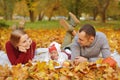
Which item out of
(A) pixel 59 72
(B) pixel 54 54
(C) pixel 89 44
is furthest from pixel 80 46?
(A) pixel 59 72

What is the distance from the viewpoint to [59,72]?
157 inches

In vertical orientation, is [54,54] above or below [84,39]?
below

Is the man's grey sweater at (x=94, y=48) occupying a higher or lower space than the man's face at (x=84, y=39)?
lower

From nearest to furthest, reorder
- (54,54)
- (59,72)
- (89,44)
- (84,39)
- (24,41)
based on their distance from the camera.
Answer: (59,72) < (84,39) < (89,44) < (24,41) < (54,54)

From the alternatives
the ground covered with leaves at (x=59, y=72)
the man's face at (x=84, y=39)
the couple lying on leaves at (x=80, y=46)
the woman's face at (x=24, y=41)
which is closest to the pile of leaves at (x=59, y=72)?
the ground covered with leaves at (x=59, y=72)

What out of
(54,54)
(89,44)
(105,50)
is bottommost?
(54,54)

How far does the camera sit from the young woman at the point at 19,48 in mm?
5539

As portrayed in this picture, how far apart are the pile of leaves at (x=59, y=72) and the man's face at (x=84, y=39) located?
1.00 m

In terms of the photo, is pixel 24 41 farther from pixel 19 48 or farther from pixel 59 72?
pixel 59 72

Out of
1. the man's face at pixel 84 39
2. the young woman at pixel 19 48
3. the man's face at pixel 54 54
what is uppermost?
the man's face at pixel 84 39

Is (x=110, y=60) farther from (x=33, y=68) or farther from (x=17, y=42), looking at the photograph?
(x=17, y=42)

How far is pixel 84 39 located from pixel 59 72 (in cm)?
116

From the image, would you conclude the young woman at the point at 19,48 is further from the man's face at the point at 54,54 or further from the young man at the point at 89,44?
the young man at the point at 89,44

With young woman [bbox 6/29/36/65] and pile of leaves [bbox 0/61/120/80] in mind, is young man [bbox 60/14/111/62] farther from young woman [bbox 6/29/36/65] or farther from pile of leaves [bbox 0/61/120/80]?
pile of leaves [bbox 0/61/120/80]
